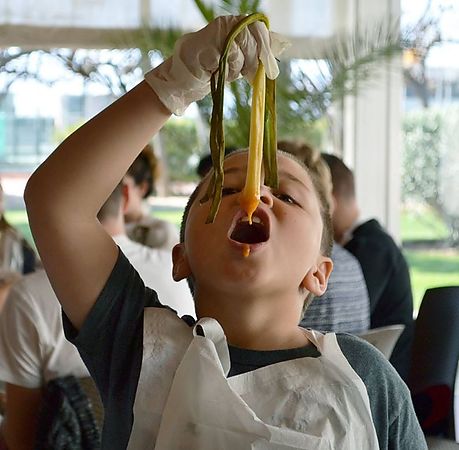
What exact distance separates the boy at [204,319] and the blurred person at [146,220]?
7.88 feet

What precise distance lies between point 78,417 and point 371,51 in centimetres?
356

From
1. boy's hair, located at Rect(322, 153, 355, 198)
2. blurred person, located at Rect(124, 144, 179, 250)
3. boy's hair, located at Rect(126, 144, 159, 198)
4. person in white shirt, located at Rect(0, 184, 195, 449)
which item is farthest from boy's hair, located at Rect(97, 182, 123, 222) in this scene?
boy's hair, located at Rect(322, 153, 355, 198)

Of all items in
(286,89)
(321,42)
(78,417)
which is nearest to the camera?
(78,417)

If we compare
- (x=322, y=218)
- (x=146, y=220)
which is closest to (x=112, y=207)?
(x=146, y=220)

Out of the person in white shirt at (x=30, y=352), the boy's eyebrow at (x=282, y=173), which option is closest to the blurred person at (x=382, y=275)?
the person in white shirt at (x=30, y=352)

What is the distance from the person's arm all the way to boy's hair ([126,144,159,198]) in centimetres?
119

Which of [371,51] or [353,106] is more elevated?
[371,51]

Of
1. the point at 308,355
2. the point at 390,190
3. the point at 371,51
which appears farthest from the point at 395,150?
the point at 308,355

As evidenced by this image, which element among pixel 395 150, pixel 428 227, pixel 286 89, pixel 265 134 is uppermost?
pixel 265 134

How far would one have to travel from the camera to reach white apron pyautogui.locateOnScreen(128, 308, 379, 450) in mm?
1019

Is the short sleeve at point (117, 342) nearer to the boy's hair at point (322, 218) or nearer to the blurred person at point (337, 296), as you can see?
the boy's hair at point (322, 218)

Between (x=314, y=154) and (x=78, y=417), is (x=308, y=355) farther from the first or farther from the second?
(x=314, y=154)

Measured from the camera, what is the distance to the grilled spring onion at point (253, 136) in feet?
3.28

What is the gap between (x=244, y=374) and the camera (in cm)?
106
